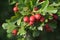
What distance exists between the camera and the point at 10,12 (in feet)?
6.31

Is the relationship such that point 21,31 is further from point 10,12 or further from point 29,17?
point 10,12

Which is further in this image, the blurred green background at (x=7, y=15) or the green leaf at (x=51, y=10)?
the blurred green background at (x=7, y=15)

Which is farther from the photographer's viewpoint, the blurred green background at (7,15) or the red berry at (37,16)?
the blurred green background at (7,15)

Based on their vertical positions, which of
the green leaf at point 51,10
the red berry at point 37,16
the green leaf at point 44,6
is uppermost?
the green leaf at point 44,6

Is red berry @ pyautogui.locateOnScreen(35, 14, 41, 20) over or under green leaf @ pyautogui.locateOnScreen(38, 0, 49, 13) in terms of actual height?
under

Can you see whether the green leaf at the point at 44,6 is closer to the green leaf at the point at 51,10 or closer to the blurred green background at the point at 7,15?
the green leaf at the point at 51,10

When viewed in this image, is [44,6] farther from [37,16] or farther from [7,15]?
[7,15]

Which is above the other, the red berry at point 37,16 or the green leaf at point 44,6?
the green leaf at point 44,6

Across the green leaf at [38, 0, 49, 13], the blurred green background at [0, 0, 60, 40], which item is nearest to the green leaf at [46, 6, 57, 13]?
the green leaf at [38, 0, 49, 13]

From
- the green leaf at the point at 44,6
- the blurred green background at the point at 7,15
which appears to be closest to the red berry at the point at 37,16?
the green leaf at the point at 44,6

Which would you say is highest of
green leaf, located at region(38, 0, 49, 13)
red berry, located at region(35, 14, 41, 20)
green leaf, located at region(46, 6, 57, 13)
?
green leaf, located at region(38, 0, 49, 13)

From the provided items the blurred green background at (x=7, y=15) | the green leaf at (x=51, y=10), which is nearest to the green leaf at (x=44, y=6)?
the green leaf at (x=51, y=10)

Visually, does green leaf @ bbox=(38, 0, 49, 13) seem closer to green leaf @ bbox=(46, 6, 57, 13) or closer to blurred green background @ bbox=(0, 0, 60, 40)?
green leaf @ bbox=(46, 6, 57, 13)

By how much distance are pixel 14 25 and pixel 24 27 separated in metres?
0.10
